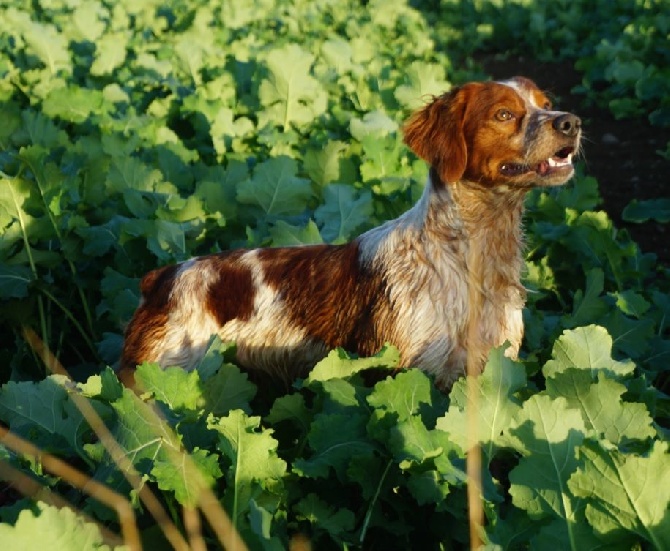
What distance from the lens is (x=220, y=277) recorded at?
3930mm

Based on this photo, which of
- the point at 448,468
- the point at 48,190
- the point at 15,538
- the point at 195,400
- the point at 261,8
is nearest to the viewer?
the point at 15,538

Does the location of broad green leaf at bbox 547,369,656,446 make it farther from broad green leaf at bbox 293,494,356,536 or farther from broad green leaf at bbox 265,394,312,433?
broad green leaf at bbox 265,394,312,433

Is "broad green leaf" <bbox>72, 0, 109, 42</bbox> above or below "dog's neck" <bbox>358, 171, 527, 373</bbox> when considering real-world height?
below

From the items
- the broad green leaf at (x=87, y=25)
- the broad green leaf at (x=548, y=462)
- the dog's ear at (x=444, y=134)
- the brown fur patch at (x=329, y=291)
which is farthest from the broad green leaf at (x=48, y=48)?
the broad green leaf at (x=548, y=462)

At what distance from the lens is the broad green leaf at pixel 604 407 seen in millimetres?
2602

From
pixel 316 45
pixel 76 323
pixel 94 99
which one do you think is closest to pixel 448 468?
pixel 76 323

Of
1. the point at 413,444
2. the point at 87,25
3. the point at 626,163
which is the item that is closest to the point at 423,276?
the point at 413,444

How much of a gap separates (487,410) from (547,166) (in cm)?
121

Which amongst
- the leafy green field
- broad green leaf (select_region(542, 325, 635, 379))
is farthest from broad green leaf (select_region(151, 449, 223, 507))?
broad green leaf (select_region(542, 325, 635, 379))

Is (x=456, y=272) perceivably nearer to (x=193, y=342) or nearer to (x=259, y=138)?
(x=193, y=342)

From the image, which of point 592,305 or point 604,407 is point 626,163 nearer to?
point 592,305

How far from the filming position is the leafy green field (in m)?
2.42

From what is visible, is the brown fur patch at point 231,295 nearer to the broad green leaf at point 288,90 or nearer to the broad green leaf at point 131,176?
the broad green leaf at point 131,176

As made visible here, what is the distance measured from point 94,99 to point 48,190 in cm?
227
